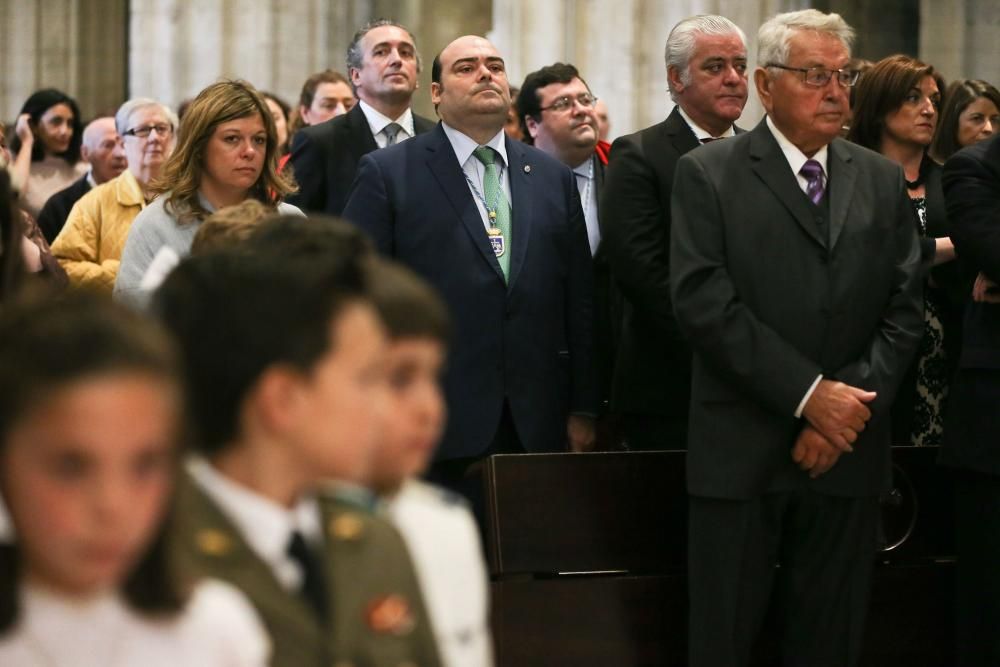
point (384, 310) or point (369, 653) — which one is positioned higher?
point (384, 310)

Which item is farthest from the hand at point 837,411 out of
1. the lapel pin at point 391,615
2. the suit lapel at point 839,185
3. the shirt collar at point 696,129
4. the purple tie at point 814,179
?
the lapel pin at point 391,615

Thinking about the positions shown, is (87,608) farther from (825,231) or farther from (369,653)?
(825,231)

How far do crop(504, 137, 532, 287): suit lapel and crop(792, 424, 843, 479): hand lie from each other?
3.75 feet

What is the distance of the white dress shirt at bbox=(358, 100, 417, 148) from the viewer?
661 cm

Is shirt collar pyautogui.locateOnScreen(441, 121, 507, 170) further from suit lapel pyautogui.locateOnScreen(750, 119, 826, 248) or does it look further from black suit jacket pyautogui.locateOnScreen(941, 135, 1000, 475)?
black suit jacket pyautogui.locateOnScreen(941, 135, 1000, 475)

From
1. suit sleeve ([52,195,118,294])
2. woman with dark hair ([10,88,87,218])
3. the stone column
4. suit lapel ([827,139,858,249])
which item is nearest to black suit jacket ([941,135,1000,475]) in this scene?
suit lapel ([827,139,858,249])

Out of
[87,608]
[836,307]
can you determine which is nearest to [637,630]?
[836,307]

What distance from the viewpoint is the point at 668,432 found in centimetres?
577

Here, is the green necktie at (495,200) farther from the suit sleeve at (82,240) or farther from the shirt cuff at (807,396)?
the suit sleeve at (82,240)

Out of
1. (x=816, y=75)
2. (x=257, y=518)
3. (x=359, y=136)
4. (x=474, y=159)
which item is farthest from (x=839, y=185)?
(x=257, y=518)

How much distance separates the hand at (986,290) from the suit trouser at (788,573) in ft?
2.81

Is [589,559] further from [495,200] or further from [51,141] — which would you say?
[51,141]

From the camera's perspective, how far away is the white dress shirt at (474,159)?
223 inches

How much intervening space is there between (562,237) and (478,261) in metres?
0.35
